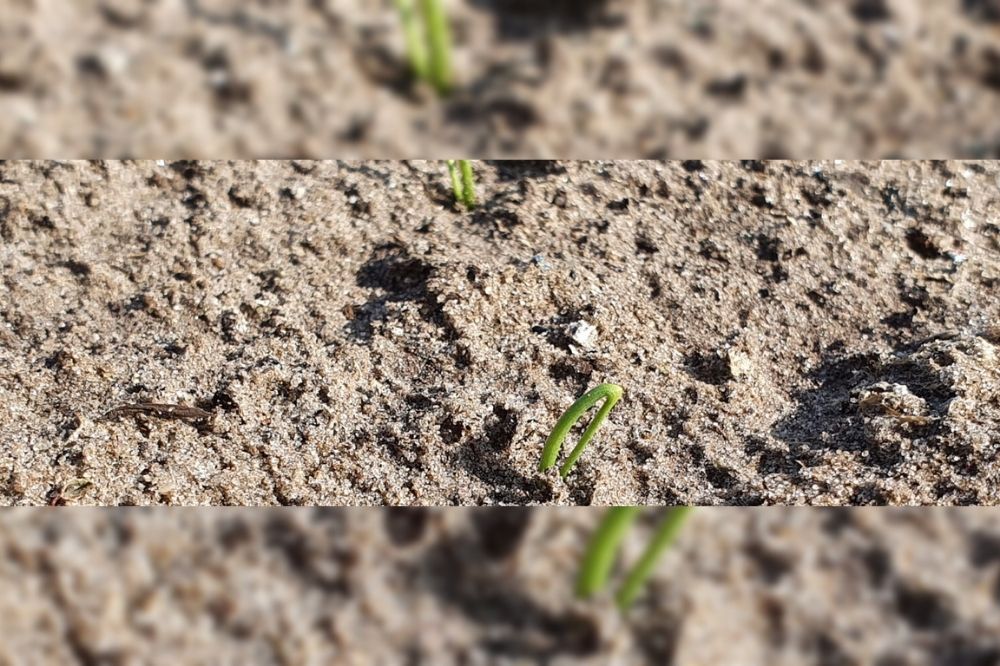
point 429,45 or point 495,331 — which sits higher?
point 429,45

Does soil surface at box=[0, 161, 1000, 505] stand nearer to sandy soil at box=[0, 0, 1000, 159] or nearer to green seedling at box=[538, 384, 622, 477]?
green seedling at box=[538, 384, 622, 477]

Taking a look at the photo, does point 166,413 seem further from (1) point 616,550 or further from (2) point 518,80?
(2) point 518,80

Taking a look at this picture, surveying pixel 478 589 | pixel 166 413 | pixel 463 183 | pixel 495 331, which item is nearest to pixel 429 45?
pixel 463 183

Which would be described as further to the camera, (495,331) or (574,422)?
(495,331)

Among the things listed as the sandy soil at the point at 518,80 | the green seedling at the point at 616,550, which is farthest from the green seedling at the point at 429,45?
the green seedling at the point at 616,550

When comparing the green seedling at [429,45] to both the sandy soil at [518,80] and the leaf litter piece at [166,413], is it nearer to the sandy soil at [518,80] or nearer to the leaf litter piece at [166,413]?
the sandy soil at [518,80]

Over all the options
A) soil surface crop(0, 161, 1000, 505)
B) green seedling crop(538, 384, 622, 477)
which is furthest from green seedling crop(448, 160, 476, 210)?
green seedling crop(538, 384, 622, 477)
